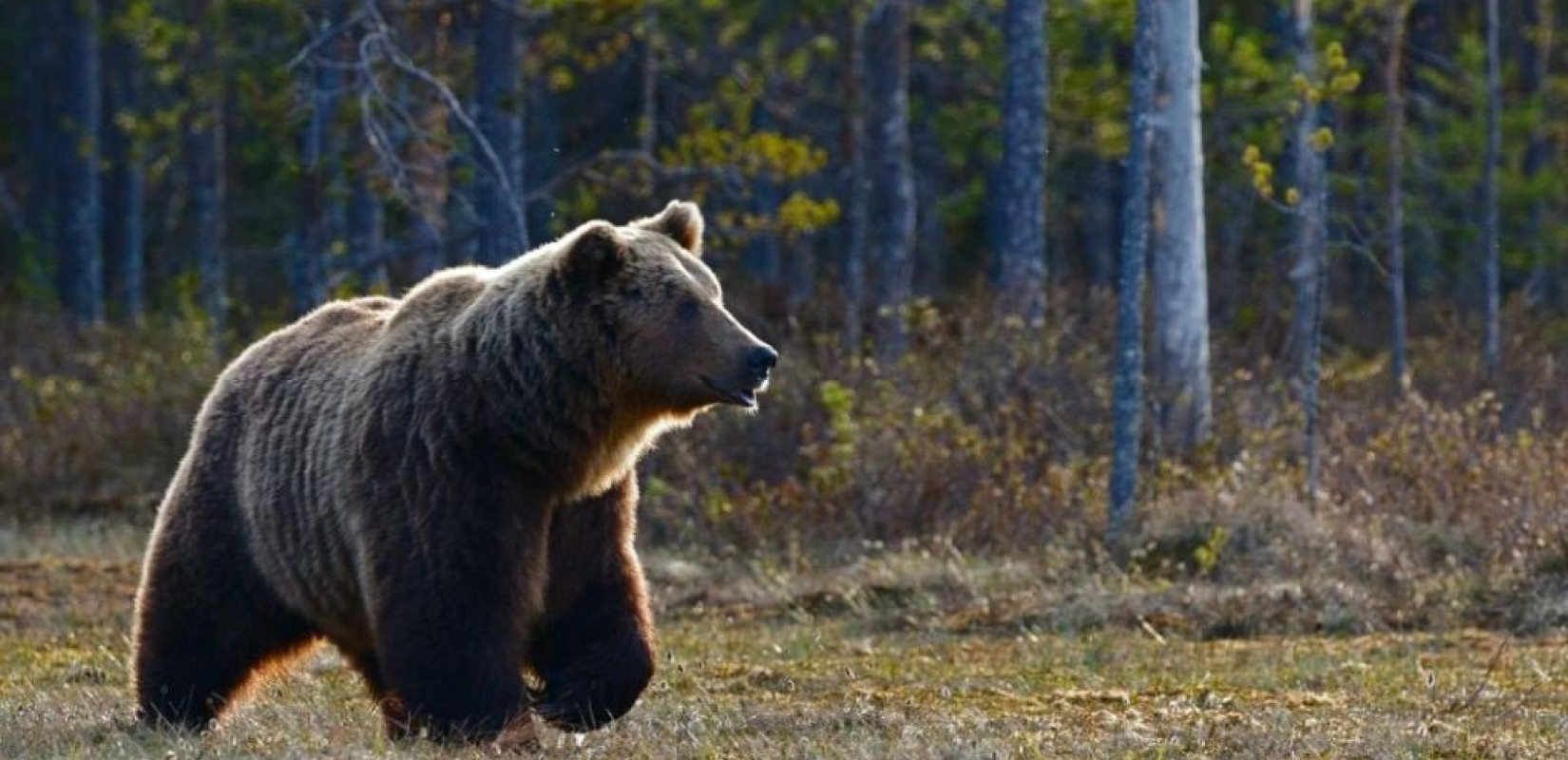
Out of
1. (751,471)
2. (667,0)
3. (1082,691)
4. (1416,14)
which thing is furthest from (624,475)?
(1416,14)

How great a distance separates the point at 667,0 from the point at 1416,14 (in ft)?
43.3

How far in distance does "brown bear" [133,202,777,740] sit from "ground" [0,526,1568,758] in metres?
0.22

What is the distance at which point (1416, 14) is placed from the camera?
110 ft

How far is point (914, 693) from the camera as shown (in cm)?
899

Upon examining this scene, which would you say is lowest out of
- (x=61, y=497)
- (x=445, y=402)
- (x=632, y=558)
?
(x=61, y=497)

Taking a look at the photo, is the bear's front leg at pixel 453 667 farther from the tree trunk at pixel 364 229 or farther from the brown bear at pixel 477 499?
the tree trunk at pixel 364 229

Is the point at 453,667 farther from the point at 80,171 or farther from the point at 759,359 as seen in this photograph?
the point at 80,171

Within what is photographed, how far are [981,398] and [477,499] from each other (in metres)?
8.61

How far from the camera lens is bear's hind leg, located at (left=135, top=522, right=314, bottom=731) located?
25.9 feet

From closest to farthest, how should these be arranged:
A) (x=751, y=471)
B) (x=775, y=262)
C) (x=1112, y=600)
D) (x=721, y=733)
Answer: (x=721, y=733), (x=1112, y=600), (x=751, y=471), (x=775, y=262)

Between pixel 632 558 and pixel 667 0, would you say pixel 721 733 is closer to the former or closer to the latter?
pixel 632 558

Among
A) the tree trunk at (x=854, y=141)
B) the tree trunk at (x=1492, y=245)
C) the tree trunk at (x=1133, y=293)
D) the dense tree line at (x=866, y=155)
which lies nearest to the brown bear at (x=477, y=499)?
the tree trunk at (x=1133, y=293)

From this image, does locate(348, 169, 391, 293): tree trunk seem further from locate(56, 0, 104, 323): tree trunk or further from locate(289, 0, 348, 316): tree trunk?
locate(56, 0, 104, 323): tree trunk

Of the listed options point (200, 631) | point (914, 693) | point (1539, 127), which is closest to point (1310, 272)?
point (914, 693)
